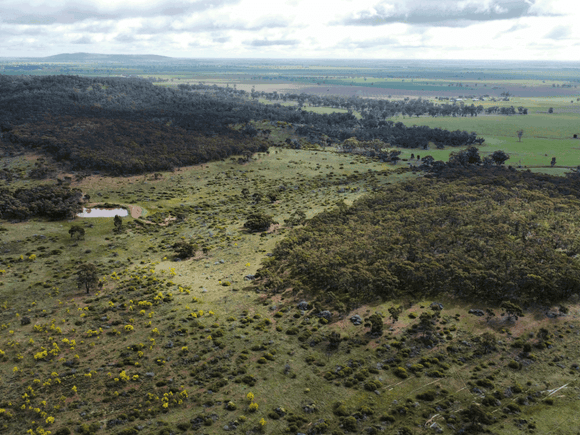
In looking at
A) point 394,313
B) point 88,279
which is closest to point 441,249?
point 394,313

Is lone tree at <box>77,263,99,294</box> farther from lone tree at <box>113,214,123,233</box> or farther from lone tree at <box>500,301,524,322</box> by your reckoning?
lone tree at <box>500,301,524,322</box>

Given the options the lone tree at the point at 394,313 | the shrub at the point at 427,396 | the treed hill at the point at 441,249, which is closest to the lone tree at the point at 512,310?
the treed hill at the point at 441,249

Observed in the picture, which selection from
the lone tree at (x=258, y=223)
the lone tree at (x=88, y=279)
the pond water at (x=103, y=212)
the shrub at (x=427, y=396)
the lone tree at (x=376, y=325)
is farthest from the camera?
the pond water at (x=103, y=212)

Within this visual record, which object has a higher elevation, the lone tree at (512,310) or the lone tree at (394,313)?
the lone tree at (512,310)

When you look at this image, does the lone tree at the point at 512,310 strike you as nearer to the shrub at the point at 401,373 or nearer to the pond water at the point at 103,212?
the shrub at the point at 401,373

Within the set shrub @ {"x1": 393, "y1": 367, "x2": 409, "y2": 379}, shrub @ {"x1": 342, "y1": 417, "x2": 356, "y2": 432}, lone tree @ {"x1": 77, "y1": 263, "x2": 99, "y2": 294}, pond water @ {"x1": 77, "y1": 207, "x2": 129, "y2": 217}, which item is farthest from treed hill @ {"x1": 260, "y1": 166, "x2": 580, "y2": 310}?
pond water @ {"x1": 77, "y1": 207, "x2": 129, "y2": 217}

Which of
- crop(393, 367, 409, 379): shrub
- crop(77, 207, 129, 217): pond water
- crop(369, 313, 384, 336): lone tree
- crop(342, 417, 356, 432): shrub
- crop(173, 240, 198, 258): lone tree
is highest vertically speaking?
crop(77, 207, 129, 217): pond water

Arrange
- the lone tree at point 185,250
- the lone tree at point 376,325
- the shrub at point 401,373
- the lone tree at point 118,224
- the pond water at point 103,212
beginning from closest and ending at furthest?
the shrub at point 401,373
the lone tree at point 376,325
the lone tree at point 185,250
the lone tree at point 118,224
the pond water at point 103,212

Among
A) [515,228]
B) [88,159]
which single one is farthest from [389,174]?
[88,159]
